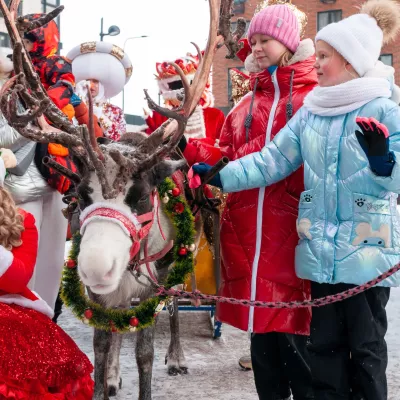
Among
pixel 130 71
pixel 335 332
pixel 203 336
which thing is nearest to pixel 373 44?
pixel 335 332

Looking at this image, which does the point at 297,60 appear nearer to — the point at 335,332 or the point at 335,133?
the point at 335,133

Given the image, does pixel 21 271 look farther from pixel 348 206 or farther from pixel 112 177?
pixel 348 206

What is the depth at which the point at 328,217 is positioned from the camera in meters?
2.60

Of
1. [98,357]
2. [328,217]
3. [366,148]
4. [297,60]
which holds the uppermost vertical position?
[297,60]

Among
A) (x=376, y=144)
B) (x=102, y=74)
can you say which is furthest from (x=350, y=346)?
(x=102, y=74)

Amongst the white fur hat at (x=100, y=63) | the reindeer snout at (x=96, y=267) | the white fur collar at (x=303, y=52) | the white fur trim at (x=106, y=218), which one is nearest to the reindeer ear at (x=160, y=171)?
the white fur trim at (x=106, y=218)

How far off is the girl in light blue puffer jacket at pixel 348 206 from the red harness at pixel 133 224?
0.67 meters

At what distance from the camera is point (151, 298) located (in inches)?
120

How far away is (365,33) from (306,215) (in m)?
0.82

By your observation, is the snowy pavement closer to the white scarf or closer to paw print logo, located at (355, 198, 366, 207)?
paw print logo, located at (355, 198, 366, 207)

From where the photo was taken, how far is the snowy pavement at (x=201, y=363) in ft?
12.2

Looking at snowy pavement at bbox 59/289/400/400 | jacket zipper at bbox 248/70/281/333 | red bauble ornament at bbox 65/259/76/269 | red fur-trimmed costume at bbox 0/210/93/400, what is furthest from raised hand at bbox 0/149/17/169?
snowy pavement at bbox 59/289/400/400

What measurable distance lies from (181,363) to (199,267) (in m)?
0.74

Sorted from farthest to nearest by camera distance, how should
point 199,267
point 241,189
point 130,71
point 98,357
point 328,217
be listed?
point 130,71 → point 199,267 → point 98,357 → point 241,189 → point 328,217
